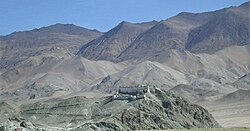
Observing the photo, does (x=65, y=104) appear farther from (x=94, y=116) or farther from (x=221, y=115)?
(x=221, y=115)

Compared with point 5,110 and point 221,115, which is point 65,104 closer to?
point 5,110

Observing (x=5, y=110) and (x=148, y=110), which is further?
(x=5, y=110)

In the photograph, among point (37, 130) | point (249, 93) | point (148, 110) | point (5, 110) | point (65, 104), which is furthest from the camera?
point (249, 93)

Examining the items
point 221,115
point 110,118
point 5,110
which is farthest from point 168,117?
point 221,115

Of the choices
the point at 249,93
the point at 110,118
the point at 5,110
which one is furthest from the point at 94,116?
the point at 249,93

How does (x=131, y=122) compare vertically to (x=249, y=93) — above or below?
below

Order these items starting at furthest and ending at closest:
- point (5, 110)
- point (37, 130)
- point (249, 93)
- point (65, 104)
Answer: point (249, 93) → point (5, 110) → point (65, 104) → point (37, 130)
